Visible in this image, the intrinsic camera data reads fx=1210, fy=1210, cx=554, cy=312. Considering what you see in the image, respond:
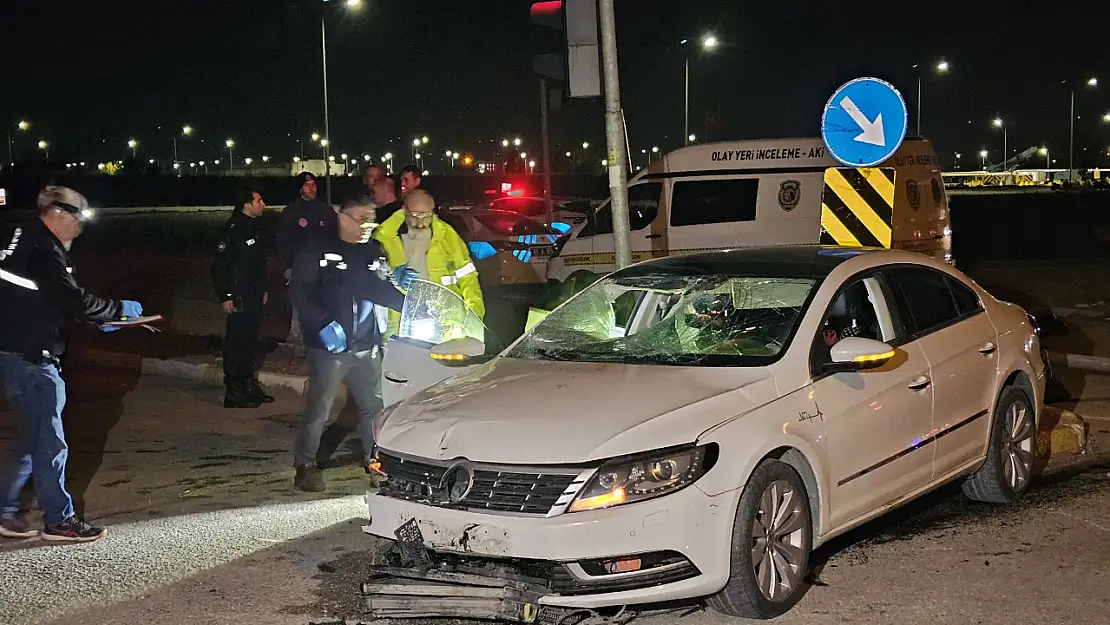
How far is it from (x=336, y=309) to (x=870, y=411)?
136 inches

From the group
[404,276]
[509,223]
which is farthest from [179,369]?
[509,223]

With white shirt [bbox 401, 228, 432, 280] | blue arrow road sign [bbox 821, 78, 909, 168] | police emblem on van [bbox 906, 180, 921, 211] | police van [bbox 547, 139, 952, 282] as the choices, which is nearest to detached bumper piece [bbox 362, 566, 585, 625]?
white shirt [bbox 401, 228, 432, 280]

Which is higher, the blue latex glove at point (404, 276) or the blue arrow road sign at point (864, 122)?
the blue arrow road sign at point (864, 122)

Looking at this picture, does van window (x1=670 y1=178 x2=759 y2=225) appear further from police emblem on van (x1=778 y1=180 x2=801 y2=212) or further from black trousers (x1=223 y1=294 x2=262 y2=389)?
black trousers (x1=223 y1=294 x2=262 y2=389)

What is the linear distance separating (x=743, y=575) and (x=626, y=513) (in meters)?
0.61

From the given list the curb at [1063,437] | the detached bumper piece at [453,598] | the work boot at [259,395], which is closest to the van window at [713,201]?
the work boot at [259,395]

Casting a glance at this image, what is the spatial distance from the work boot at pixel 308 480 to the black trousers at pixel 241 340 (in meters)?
3.15

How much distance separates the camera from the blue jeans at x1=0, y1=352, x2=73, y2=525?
20.5 feet

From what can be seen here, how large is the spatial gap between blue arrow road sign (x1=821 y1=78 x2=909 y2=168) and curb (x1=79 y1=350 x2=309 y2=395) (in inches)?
209

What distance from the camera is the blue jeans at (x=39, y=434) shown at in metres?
6.26

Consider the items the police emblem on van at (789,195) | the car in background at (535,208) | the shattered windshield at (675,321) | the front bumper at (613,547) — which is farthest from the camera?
the car in background at (535,208)

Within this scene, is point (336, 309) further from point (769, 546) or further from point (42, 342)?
point (769, 546)

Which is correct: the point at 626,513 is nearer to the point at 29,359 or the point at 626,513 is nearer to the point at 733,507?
the point at 733,507

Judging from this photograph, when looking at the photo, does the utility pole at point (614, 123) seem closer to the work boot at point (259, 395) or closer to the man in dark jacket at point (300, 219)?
the man in dark jacket at point (300, 219)
